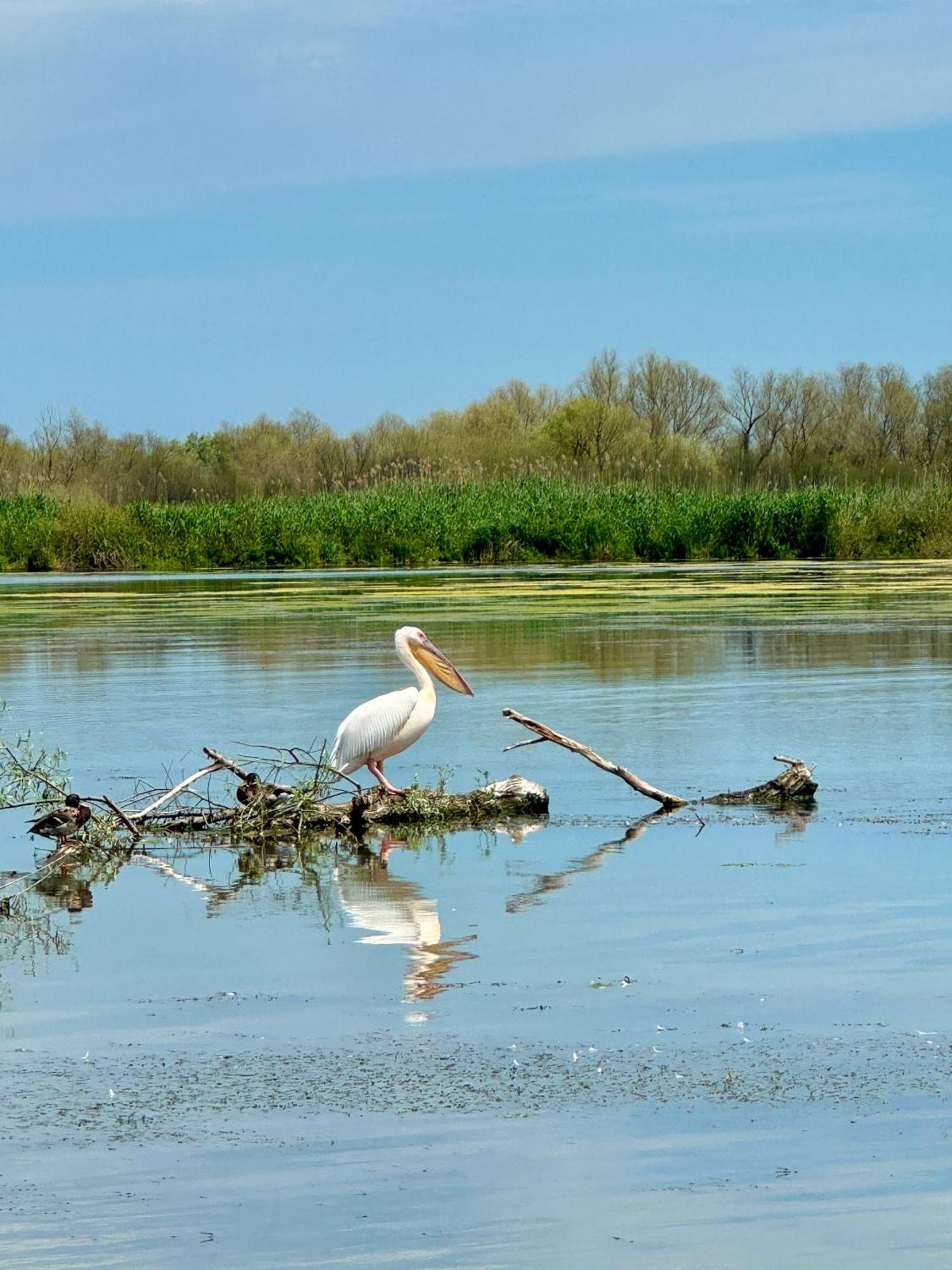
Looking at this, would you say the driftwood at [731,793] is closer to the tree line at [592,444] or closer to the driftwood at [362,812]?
the driftwood at [362,812]

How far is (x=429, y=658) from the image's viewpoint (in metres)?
11.7

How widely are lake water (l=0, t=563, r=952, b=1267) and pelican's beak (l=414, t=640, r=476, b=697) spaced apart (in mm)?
566

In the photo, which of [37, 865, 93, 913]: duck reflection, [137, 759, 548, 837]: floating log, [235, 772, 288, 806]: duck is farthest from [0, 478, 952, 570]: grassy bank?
[37, 865, 93, 913]: duck reflection

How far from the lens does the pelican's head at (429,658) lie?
11.5 meters

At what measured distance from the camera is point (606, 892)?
8.49 metres

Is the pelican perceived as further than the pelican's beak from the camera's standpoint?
No

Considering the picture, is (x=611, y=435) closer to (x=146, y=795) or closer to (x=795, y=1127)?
(x=146, y=795)

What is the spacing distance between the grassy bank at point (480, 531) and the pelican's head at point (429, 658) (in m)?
33.6

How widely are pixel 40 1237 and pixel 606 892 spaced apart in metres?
4.18

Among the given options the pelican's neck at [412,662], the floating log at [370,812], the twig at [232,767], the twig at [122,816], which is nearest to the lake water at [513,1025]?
the twig at [122,816]

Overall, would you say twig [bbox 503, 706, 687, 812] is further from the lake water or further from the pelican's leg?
the pelican's leg

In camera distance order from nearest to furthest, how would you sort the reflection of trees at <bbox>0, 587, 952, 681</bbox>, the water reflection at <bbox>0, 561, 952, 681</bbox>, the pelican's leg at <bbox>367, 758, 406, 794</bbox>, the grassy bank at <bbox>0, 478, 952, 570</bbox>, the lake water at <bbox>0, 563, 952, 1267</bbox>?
1. the lake water at <bbox>0, 563, 952, 1267</bbox>
2. the pelican's leg at <bbox>367, 758, 406, 794</bbox>
3. the reflection of trees at <bbox>0, 587, 952, 681</bbox>
4. the water reflection at <bbox>0, 561, 952, 681</bbox>
5. the grassy bank at <bbox>0, 478, 952, 570</bbox>

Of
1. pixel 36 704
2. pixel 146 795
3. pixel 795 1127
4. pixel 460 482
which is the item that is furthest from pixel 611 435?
pixel 795 1127

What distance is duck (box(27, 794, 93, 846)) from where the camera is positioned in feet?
31.4
